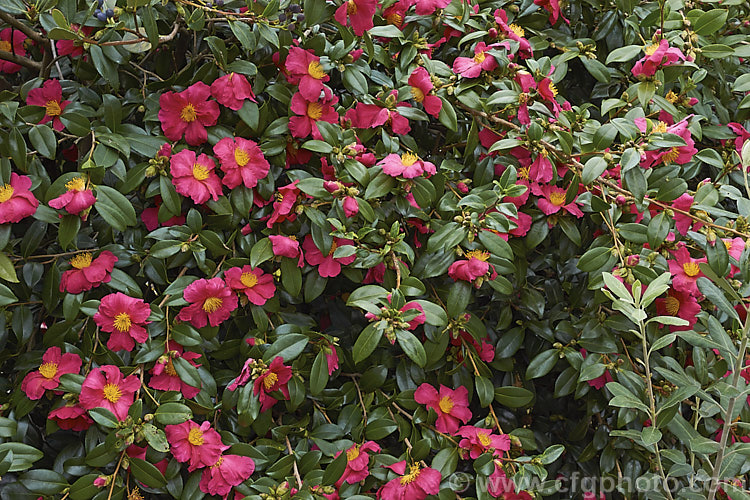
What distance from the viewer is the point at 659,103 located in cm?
134

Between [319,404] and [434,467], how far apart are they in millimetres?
230

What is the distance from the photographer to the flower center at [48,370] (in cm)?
105

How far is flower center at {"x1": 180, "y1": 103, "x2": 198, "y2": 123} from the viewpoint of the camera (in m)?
1.15

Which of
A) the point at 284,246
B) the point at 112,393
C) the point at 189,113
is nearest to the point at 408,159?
the point at 284,246

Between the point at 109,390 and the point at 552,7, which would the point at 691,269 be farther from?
the point at 109,390

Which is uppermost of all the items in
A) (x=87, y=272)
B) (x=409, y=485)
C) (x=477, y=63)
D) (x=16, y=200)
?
(x=477, y=63)

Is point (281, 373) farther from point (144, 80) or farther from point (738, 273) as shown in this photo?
point (738, 273)

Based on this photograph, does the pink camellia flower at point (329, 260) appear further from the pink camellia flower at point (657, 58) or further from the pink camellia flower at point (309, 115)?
the pink camellia flower at point (657, 58)

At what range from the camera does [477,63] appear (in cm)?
120

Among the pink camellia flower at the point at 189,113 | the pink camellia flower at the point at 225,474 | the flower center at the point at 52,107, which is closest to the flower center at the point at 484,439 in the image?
the pink camellia flower at the point at 225,474

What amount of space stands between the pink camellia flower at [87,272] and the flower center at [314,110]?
404 millimetres

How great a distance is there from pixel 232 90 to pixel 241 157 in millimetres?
115

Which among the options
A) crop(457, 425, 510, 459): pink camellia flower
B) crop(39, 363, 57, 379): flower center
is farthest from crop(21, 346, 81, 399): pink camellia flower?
crop(457, 425, 510, 459): pink camellia flower

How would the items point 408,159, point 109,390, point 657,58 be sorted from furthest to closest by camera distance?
point 657,58 → point 408,159 → point 109,390
